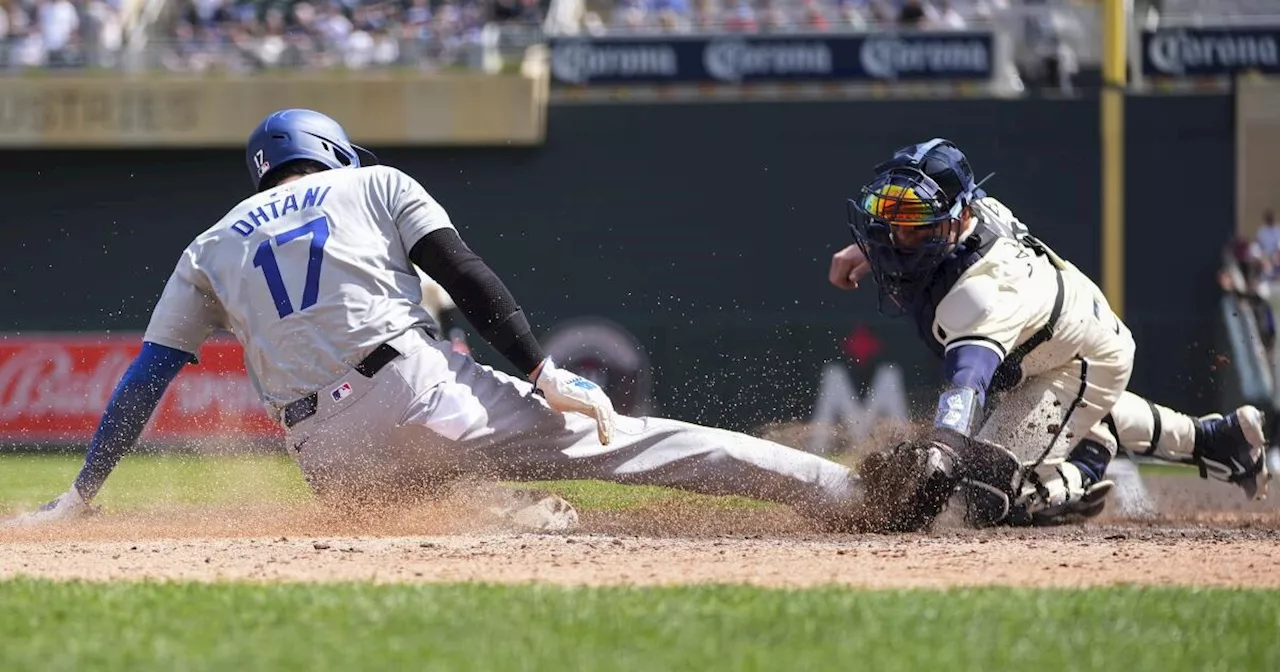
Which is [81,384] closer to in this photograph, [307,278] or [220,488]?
[220,488]

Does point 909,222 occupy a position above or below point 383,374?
above

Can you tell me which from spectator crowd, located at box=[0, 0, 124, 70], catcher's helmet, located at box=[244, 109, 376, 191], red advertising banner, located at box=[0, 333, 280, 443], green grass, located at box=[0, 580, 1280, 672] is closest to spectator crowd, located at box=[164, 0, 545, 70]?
spectator crowd, located at box=[0, 0, 124, 70]

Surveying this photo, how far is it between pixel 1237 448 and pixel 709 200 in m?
11.0

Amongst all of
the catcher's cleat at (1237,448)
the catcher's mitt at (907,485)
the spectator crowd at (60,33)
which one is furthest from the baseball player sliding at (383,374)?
the spectator crowd at (60,33)

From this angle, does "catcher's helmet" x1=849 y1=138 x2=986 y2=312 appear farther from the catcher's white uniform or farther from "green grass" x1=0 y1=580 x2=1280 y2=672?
"green grass" x1=0 y1=580 x2=1280 y2=672

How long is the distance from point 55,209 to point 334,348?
46.0ft

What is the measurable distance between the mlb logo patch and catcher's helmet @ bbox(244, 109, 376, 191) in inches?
42.0

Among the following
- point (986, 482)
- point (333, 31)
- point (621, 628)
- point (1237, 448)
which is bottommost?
point (1237, 448)

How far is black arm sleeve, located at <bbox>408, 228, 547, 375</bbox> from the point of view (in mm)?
6090

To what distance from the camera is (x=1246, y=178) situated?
18.1 meters

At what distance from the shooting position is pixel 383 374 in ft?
20.0

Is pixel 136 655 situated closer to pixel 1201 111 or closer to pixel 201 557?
pixel 201 557

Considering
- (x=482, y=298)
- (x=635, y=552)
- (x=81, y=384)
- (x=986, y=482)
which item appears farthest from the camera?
(x=81, y=384)

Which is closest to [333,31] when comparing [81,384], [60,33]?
[60,33]
